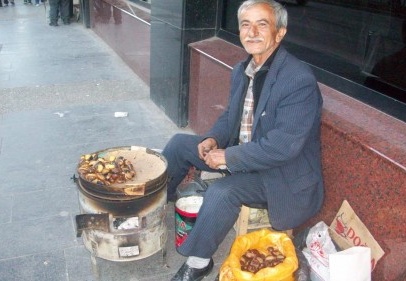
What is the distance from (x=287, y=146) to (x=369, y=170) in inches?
18.2

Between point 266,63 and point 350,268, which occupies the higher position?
point 266,63

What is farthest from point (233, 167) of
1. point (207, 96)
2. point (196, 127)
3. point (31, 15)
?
point (31, 15)

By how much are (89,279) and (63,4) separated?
33.5 ft

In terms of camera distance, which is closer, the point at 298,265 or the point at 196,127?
the point at 298,265

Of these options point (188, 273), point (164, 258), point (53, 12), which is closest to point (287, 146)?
point (188, 273)

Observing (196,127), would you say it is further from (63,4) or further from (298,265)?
(63,4)

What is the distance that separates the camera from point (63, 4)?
37.5ft

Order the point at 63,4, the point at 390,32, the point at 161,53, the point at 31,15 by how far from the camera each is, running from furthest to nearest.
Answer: the point at 31,15
the point at 63,4
the point at 161,53
the point at 390,32

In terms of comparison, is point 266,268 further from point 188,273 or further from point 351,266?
point 188,273

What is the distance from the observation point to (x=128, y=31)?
7293 mm

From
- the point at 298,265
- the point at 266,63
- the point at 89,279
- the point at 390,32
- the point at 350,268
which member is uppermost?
the point at 390,32

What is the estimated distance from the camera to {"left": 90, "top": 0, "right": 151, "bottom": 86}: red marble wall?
21.3 feet

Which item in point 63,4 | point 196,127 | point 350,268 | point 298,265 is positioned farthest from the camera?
point 63,4

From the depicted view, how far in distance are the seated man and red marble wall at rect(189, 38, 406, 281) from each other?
113 mm
